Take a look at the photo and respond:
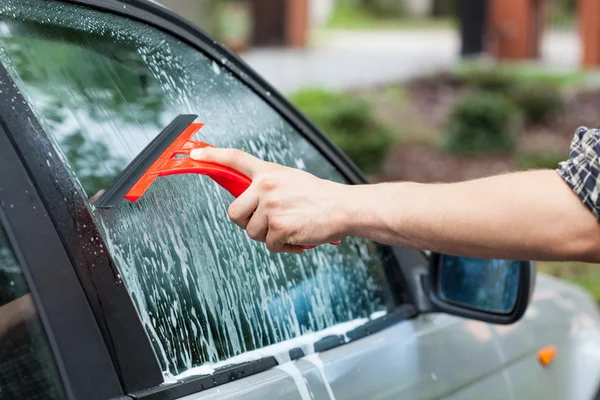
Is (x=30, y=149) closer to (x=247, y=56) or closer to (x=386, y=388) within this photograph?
(x=386, y=388)

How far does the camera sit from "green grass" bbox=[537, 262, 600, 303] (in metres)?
5.97

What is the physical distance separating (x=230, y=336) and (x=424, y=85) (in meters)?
13.1

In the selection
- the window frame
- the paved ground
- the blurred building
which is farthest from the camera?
the blurred building

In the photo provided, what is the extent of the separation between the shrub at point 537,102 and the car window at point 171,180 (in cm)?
1064

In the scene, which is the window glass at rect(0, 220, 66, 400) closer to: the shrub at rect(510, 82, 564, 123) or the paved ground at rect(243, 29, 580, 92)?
the shrub at rect(510, 82, 564, 123)

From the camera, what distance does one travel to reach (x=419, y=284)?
225cm

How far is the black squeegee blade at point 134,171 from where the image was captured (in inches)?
58.4

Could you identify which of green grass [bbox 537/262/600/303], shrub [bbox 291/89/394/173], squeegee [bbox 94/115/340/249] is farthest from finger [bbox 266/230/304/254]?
shrub [bbox 291/89/394/173]

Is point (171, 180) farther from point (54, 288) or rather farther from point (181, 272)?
point (54, 288)

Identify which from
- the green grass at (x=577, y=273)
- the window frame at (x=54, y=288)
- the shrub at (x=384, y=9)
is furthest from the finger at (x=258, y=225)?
the shrub at (x=384, y=9)

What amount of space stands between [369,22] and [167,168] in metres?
38.9

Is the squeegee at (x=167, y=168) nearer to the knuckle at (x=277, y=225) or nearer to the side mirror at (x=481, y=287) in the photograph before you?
the knuckle at (x=277, y=225)

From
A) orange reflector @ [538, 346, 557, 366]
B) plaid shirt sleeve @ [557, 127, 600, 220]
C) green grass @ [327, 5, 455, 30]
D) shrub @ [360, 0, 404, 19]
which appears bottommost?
orange reflector @ [538, 346, 557, 366]

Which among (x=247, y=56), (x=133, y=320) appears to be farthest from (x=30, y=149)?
(x=247, y=56)
